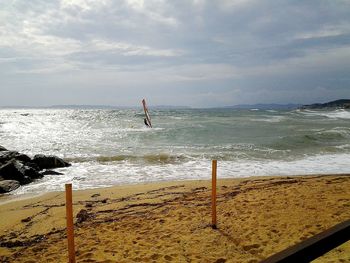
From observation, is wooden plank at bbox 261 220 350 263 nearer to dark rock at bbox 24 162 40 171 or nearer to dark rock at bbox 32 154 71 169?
dark rock at bbox 24 162 40 171

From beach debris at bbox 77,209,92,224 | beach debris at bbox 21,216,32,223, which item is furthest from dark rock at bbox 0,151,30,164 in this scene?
beach debris at bbox 77,209,92,224

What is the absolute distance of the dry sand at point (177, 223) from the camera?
527 cm

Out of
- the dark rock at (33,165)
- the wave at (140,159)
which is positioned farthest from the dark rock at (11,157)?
the wave at (140,159)

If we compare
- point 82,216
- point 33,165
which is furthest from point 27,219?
point 33,165

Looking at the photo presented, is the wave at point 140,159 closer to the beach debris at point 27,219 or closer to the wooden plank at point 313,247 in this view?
the beach debris at point 27,219

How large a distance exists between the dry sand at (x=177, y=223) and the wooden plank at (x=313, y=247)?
239cm

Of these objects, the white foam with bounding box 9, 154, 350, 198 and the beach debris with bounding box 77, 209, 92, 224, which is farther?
the white foam with bounding box 9, 154, 350, 198

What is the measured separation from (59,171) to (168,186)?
634cm

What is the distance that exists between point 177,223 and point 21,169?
8.52 m

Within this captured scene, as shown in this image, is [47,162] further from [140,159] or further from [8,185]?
[140,159]

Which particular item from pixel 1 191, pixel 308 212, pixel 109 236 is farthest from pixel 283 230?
pixel 1 191

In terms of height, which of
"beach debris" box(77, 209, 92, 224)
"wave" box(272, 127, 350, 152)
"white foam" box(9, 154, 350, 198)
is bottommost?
"white foam" box(9, 154, 350, 198)

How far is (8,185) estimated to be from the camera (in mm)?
10945

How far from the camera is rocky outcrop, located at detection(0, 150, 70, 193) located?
11242 mm
